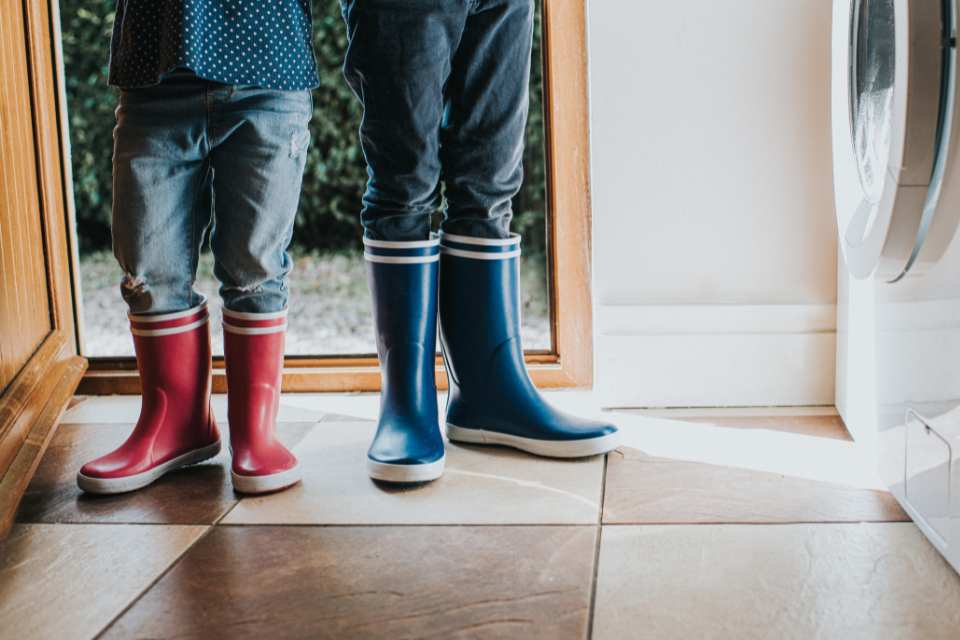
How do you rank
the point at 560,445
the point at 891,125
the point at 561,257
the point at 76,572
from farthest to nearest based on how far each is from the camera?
the point at 561,257 → the point at 560,445 → the point at 76,572 → the point at 891,125

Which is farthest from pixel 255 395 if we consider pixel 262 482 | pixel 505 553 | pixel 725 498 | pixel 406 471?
pixel 725 498

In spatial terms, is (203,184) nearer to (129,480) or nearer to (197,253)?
(197,253)

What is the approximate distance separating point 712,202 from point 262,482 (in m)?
0.87

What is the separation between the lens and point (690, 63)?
1628 millimetres

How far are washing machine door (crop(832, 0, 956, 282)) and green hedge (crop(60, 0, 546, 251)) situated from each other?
74 centimetres

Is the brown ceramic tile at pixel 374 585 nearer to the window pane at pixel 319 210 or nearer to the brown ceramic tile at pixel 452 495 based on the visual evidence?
the brown ceramic tile at pixel 452 495

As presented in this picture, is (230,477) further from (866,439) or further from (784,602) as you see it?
(866,439)

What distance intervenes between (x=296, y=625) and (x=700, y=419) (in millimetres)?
885

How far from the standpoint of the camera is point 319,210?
6.95 ft

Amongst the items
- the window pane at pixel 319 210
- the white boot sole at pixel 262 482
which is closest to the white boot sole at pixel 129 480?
the white boot sole at pixel 262 482

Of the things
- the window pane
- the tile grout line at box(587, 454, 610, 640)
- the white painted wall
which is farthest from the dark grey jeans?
the window pane

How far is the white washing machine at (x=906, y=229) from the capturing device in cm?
90

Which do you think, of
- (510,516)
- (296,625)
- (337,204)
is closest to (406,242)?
(510,516)

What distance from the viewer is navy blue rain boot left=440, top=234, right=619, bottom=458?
56.2 inches
